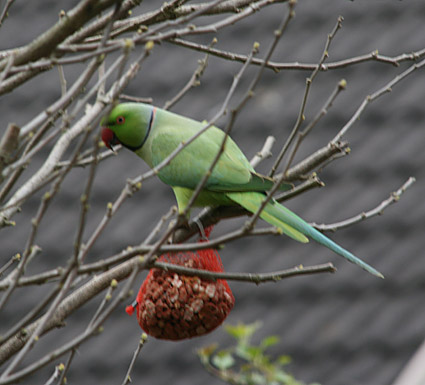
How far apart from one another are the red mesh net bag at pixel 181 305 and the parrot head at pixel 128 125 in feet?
1.51

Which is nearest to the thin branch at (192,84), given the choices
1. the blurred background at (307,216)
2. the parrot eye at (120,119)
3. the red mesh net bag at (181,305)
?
the parrot eye at (120,119)

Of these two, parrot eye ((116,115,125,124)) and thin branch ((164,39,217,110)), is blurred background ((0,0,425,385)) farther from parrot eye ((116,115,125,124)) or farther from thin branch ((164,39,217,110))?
thin branch ((164,39,217,110))

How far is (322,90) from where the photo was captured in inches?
130

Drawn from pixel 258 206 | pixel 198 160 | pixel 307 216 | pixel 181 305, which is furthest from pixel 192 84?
pixel 307 216

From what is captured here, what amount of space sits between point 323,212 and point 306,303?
0.40 meters

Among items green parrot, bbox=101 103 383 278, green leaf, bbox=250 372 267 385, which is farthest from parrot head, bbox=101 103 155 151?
green leaf, bbox=250 372 267 385

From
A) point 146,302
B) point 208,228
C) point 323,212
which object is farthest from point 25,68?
point 323,212

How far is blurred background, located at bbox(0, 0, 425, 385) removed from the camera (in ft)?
9.94

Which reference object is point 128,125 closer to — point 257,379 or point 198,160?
point 198,160

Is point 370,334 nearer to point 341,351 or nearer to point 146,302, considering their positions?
point 341,351

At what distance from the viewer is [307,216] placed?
315 cm

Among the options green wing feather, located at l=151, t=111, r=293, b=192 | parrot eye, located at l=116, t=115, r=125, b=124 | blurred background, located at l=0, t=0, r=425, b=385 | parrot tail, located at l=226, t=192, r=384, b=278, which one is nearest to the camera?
parrot tail, located at l=226, t=192, r=384, b=278

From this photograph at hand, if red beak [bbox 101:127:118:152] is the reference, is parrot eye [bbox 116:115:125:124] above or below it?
above

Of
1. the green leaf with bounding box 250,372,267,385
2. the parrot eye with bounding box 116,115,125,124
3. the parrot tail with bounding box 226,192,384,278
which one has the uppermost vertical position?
the parrot eye with bounding box 116,115,125,124
